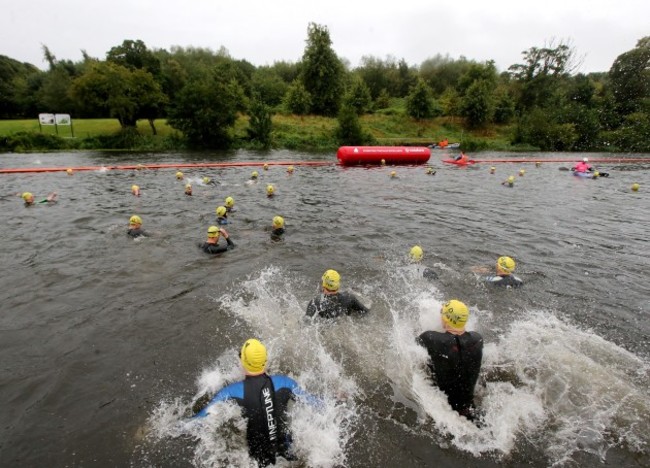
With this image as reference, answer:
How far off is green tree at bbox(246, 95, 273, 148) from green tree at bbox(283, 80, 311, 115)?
467 inches

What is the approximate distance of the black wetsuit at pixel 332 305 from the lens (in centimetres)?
712

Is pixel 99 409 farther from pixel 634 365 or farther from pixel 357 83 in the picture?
pixel 357 83

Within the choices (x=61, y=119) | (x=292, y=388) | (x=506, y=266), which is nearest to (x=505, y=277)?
(x=506, y=266)

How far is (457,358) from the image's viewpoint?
494 cm

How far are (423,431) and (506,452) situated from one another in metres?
1.04

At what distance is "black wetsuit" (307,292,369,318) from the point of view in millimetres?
7117

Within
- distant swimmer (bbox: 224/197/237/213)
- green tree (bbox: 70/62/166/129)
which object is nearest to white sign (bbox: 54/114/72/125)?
green tree (bbox: 70/62/166/129)

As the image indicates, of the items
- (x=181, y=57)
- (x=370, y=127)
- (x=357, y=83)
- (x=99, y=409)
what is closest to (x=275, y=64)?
(x=181, y=57)

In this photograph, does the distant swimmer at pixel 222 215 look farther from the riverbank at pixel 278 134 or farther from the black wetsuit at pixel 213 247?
the riverbank at pixel 278 134

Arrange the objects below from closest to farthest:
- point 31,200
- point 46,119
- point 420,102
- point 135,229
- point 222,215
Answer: point 135,229 → point 222,215 → point 31,200 → point 46,119 → point 420,102

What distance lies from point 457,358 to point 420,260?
18.5 ft

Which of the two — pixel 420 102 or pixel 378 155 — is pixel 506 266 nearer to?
pixel 378 155

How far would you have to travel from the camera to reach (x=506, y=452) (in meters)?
4.69

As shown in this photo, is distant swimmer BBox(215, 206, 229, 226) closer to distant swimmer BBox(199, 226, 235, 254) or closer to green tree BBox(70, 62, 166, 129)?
distant swimmer BBox(199, 226, 235, 254)
